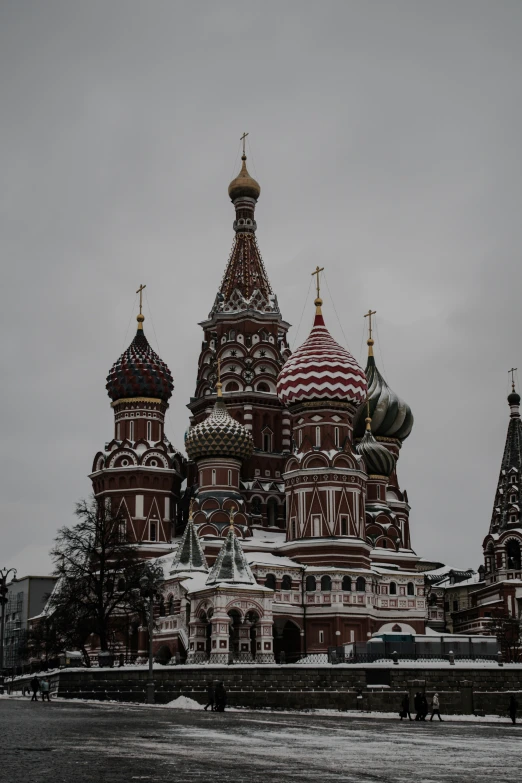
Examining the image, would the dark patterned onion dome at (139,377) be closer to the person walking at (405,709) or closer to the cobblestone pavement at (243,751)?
the person walking at (405,709)

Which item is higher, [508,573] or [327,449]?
[327,449]

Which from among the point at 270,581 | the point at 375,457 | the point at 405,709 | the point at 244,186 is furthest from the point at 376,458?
the point at 405,709

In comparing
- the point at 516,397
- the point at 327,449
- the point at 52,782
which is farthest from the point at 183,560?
the point at 52,782

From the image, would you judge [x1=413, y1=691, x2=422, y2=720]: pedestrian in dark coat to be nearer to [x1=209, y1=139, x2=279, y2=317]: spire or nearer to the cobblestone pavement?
the cobblestone pavement

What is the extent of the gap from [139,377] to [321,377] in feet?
31.7

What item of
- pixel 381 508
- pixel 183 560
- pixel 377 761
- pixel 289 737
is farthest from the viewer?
pixel 381 508

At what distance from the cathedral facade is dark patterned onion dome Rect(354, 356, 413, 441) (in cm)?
8

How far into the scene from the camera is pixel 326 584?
171 feet

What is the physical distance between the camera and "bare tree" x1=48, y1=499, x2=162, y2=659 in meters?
45.8

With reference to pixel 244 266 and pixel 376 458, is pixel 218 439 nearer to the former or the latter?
pixel 376 458

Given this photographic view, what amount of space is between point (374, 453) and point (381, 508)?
2839 mm

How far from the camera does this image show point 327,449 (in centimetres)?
5456

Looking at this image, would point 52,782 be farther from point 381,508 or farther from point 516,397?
point 516,397

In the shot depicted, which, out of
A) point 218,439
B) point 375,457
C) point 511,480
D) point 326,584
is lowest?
point 326,584
